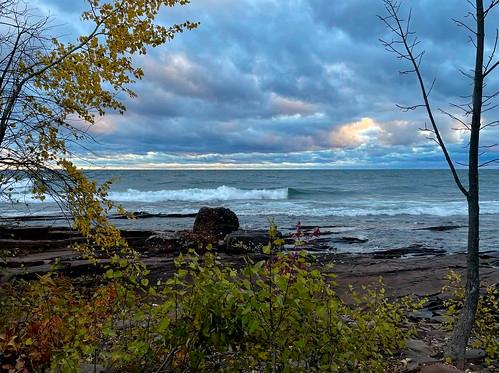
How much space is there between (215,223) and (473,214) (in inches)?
717

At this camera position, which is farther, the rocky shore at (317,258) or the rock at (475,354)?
the rocky shore at (317,258)

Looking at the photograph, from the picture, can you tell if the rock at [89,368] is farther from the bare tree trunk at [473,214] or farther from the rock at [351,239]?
the rock at [351,239]

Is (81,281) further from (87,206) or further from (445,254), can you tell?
(445,254)

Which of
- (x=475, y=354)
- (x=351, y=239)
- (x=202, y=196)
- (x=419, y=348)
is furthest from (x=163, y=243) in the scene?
(x=202, y=196)

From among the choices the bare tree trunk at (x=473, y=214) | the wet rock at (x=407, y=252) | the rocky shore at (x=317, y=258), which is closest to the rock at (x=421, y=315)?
the rocky shore at (x=317, y=258)

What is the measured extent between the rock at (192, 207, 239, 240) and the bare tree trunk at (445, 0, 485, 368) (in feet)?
55.8

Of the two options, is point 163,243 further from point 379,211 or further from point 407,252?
point 379,211

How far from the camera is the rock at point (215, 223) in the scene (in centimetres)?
2220

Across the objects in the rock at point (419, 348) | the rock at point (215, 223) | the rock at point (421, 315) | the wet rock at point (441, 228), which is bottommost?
the rock at point (421, 315)

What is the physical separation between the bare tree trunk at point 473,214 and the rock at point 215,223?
1702cm

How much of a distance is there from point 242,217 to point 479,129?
2754cm

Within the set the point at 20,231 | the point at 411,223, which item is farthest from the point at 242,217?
the point at 20,231

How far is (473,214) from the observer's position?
16.4 feet

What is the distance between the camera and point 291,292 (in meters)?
3.03
